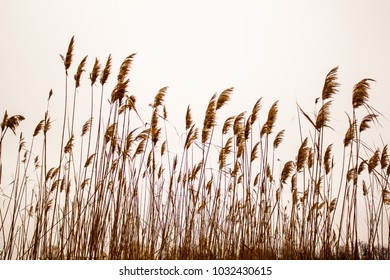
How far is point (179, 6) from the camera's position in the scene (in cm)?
475

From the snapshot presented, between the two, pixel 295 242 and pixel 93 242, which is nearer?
pixel 93 242

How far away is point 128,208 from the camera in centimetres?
326

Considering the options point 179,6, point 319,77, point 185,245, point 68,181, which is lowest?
point 185,245

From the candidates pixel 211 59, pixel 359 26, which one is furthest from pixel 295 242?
pixel 359 26

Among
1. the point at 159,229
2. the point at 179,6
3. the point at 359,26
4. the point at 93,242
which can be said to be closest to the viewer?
the point at 93,242

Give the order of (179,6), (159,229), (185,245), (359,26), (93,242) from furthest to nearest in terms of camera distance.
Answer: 1. (179,6)
2. (359,26)
3. (159,229)
4. (185,245)
5. (93,242)

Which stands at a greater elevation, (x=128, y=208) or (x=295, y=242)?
(x=128, y=208)

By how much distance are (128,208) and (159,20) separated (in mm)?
2625

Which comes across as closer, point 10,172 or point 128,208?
point 128,208

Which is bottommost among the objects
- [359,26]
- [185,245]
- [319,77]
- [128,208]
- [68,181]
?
[185,245]

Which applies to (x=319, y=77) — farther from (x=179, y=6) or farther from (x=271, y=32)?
(x=179, y=6)

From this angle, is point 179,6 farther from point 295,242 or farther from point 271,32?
point 295,242

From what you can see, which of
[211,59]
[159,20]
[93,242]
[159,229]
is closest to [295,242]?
A: [159,229]

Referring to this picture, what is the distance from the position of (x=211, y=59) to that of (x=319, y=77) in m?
1.42
